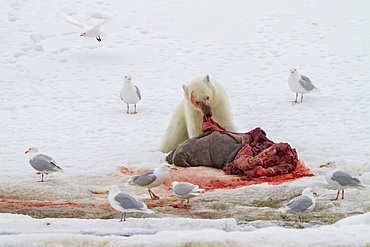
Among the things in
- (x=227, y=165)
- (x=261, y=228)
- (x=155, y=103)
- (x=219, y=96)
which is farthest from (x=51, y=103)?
(x=261, y=228)

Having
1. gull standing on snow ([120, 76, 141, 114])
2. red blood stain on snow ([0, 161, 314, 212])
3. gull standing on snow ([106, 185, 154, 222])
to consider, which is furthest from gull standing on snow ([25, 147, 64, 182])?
gull standing on snow ([120, 76, 141, 114])

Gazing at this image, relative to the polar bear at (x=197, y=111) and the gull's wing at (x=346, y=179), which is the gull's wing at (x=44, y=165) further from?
the gull's wing at (x=346, y=179)

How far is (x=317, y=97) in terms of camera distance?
1131cm

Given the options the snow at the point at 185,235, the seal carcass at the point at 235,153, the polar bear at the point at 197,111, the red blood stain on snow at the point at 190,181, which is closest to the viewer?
the snow at the point at 185,235

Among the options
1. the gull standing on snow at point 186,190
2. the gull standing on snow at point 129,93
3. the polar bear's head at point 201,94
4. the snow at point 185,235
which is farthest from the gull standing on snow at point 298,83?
the snow at point 185,235

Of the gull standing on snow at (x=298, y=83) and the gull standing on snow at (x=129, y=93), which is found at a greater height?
the gull standing on snow at (x=298, y=83)

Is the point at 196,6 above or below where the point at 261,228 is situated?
above

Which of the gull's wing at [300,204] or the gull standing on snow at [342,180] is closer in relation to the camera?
the gull's wing at [300,204]

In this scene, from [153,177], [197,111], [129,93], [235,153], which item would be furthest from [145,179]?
[129,93]

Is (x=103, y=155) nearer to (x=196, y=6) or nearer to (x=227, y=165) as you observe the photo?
(x=227, y=165)

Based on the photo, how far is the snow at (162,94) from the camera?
13.5 feet

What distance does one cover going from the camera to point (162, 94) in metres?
12.3

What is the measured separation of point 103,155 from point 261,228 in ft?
14.4

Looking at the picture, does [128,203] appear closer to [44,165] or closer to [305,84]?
[44,165]
